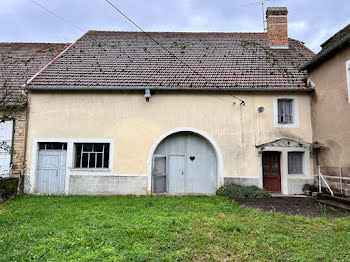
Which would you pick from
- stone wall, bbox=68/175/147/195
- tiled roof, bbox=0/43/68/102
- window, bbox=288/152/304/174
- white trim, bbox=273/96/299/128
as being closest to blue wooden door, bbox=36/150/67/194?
stone wall, bbox=68/175/147/195

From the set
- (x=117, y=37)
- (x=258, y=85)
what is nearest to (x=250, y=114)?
(x=258, y=85)

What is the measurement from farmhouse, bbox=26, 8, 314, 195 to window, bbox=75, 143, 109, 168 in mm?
42

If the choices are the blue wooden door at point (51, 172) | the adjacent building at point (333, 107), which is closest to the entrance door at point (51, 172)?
the blue wooden door at point (51, 172)

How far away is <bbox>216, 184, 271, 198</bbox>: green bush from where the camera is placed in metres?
9.28

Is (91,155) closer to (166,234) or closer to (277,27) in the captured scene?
(166,234)

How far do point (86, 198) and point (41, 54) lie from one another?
896cm

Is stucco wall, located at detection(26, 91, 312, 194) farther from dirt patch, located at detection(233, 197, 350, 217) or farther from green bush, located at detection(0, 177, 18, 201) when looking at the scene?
dirt patch, located at detection(233, 197, 350, 217)

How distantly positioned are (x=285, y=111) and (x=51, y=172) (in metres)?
10.1

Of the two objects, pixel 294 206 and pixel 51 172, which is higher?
pixel 51 172

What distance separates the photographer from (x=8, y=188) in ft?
29.3

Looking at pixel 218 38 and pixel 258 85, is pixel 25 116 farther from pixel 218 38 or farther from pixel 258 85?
pixel 218 38

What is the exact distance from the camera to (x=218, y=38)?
14305 mm

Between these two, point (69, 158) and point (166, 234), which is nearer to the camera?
point (166, 234)

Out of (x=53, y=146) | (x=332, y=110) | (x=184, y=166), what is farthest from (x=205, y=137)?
(x=53, y=146)
